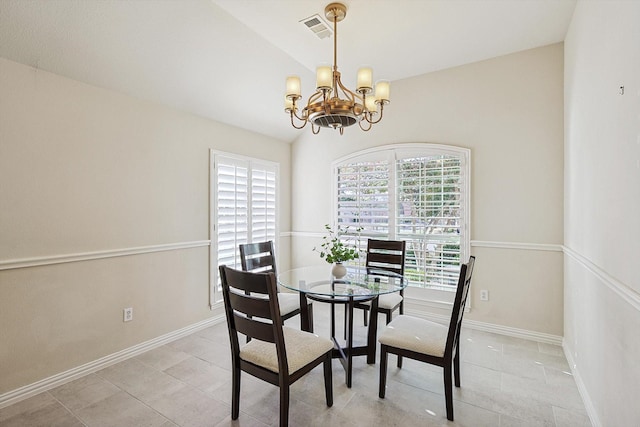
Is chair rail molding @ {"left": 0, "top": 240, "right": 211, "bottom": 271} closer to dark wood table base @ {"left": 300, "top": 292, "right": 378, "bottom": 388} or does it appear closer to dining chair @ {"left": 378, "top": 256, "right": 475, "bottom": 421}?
dark wood table base @ {"left": 300, "top": 292, "right": 378, "bottom": 388}

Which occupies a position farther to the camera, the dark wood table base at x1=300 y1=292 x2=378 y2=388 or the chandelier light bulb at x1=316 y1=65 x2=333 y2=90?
the dark wood table base at x1=300 y1=292 x2=378 y2=388

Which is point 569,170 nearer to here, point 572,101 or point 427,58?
point 572,101

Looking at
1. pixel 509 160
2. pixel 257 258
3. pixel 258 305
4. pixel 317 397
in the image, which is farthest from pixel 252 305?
pixel 509 160

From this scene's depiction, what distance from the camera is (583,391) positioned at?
223 centimetres

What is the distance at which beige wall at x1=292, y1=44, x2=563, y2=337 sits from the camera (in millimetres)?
3148

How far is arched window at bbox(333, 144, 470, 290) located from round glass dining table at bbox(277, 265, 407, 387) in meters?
0.96

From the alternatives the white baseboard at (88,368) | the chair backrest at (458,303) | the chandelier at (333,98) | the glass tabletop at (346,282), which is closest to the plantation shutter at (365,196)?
the glass tabletop at (346,282)

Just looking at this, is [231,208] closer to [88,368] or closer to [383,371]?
[88,368]

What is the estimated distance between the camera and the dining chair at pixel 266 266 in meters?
2.85

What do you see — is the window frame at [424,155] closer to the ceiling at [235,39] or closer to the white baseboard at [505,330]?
the white baseboard at [505,330]

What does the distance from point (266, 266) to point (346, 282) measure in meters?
0.99

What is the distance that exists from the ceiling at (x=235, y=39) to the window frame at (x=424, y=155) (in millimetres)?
932

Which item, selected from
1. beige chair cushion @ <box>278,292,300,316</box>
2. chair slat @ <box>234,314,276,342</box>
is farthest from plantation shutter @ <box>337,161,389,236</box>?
chair slat @ <box>234,314,276,342</box>

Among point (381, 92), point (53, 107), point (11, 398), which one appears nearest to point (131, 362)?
point (11, 398)
